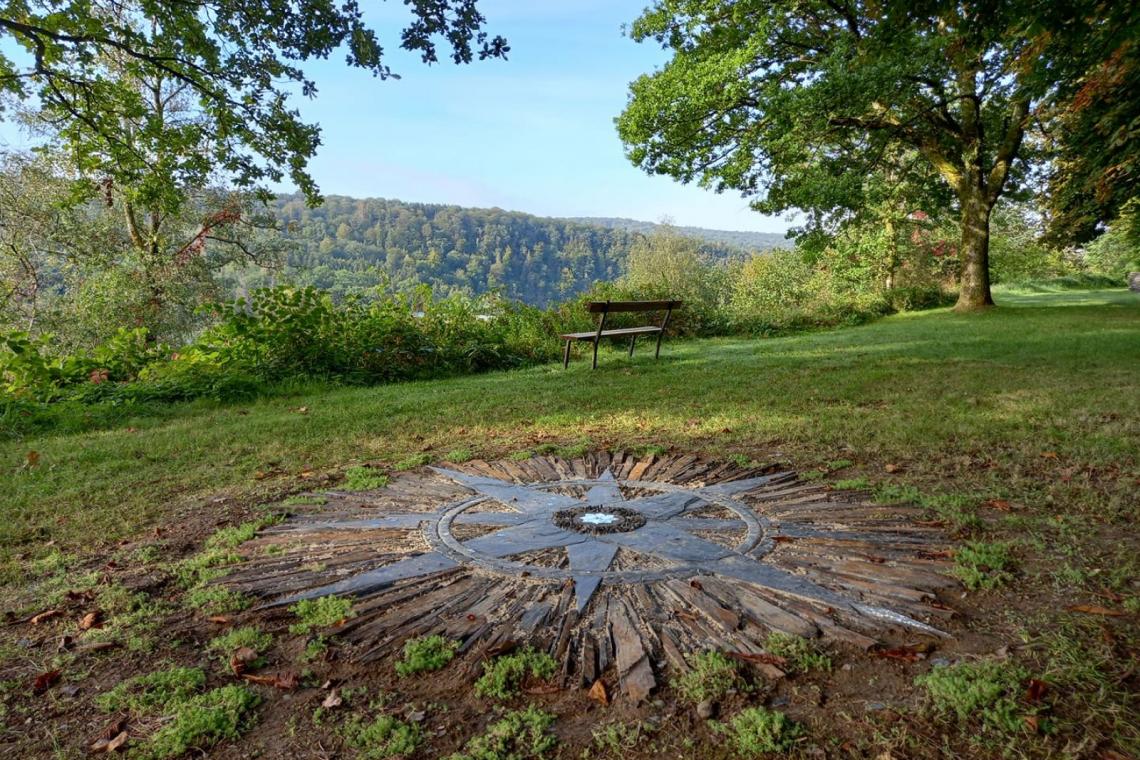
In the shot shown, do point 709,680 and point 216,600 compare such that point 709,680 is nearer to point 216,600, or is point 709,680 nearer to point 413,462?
point 216,600

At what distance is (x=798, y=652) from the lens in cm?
194

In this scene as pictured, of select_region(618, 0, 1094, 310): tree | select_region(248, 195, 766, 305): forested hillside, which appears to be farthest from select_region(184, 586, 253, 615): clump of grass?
select_region(248, 195, 766, 305): forested hillside

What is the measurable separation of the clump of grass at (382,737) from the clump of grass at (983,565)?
2010 millimetres

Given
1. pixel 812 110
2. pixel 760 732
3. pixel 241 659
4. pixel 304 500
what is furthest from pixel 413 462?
pixel 812 110

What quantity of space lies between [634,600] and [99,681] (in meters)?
1.69

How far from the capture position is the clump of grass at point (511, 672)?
5.93 feet

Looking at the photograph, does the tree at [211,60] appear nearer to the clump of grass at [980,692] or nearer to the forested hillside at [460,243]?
the clump of grass at [980,692]

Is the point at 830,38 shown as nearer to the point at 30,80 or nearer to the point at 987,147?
the point at 987,147

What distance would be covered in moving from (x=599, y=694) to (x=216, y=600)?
1558 millimetres

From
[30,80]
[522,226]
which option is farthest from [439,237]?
[30,80]

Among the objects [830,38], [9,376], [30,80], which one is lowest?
[9,376]

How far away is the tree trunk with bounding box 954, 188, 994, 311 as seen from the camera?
46.0 ft

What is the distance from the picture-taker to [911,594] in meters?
2.28

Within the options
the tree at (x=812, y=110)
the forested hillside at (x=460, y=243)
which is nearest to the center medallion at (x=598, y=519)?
the tree at (x=812, y=110)
